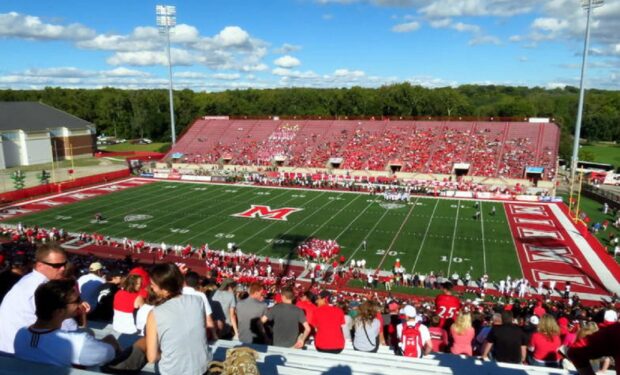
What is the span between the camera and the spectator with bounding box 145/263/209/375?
363 cm

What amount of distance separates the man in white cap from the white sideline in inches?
624

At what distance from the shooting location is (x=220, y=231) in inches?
1029

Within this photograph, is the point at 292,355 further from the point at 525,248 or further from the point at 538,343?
the point at 525,248

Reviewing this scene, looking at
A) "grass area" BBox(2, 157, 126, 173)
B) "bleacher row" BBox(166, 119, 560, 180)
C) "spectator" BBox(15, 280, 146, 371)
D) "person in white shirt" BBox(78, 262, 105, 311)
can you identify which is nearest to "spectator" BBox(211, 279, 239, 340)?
"person in white shirt" BBox(78, 262, 105, 311)

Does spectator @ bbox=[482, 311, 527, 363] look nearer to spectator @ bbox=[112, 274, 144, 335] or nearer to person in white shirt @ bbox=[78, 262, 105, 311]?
spectator @ bbox=[112, 274, 144, 335]

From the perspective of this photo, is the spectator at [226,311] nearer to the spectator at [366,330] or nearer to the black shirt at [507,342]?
the spectator at [366,330]

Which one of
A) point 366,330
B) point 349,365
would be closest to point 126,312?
point 349,365

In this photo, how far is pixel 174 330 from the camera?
363 centimetres

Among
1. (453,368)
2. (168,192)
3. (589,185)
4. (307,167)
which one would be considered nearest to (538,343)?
(453,368)

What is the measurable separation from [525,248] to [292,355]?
71.1ft

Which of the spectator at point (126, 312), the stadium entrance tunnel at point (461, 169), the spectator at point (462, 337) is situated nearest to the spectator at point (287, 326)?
the spectator at point (126, 312)

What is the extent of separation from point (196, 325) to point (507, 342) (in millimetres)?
4471

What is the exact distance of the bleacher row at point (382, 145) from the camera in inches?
1708

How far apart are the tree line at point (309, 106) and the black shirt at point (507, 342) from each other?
7124 centimetres
